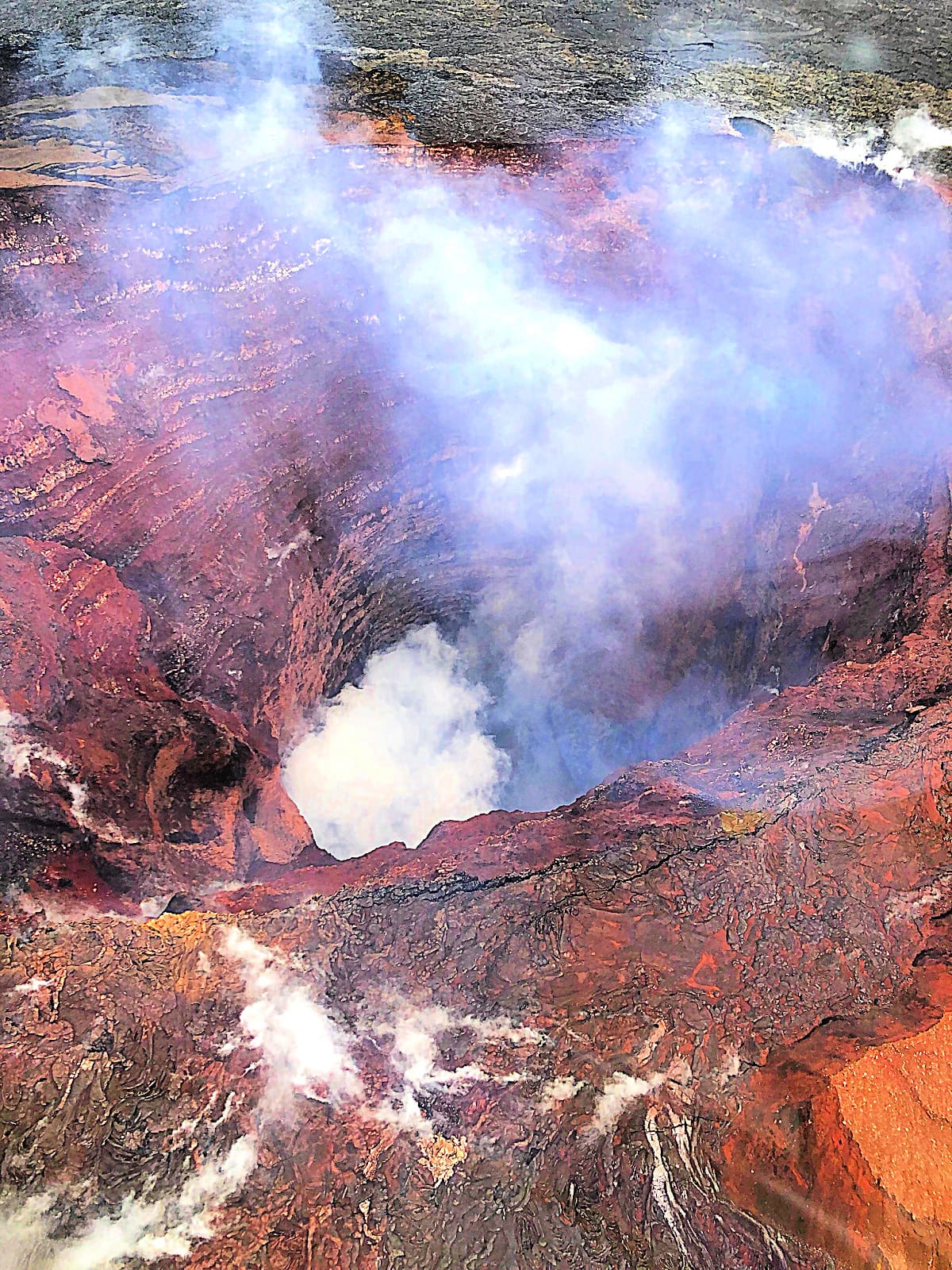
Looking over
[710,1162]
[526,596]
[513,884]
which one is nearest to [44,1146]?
[513,884]

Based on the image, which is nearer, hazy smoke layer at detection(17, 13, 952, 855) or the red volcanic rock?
the red volcanic rock

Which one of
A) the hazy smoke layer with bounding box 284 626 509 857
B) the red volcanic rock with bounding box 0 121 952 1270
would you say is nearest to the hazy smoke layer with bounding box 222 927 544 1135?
the red volcanic rock with bounding box 0 121 952 1270

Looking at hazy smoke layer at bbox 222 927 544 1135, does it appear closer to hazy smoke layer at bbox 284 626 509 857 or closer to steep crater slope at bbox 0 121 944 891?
steep crater slope at bbox 0 121 944 891

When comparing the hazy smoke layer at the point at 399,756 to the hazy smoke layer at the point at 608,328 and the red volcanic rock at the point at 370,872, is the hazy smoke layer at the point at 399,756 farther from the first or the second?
the red volcanic rock at the point at 370,872

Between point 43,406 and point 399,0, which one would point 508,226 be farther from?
point 43,406

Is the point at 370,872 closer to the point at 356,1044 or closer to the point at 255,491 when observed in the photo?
the point at 356,1044

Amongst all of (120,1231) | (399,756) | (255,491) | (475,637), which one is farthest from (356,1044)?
(475,637)
